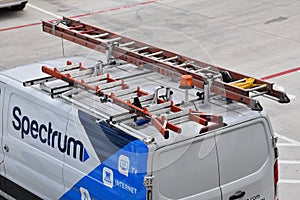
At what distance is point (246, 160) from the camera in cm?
700

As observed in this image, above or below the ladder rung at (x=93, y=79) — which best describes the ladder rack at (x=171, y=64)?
above

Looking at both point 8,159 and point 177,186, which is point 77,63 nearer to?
point 8,159

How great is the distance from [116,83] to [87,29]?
182cm

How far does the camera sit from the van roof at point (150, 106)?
662cm

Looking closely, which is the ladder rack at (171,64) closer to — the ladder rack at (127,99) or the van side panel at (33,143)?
the ladder rack at (127,99)

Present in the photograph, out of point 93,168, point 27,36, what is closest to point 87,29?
point 93,168

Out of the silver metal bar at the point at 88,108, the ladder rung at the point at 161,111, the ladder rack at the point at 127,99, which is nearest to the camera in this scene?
the ladder rack at the point at 127,99

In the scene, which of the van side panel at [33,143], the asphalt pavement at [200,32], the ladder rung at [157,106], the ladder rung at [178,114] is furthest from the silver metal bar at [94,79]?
the asphalt pavement at [200,32]

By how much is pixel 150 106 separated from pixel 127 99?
500 millimetres

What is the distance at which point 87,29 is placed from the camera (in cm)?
906

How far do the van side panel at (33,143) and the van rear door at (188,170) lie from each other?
133cm

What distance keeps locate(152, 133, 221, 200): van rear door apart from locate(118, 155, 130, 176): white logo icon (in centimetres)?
30

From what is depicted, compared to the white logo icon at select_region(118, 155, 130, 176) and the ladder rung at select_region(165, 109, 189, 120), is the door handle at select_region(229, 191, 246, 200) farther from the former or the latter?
the white logo icon at select_region(118, 155, 130, 176)

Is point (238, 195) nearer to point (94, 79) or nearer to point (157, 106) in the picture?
point (157, 106)
